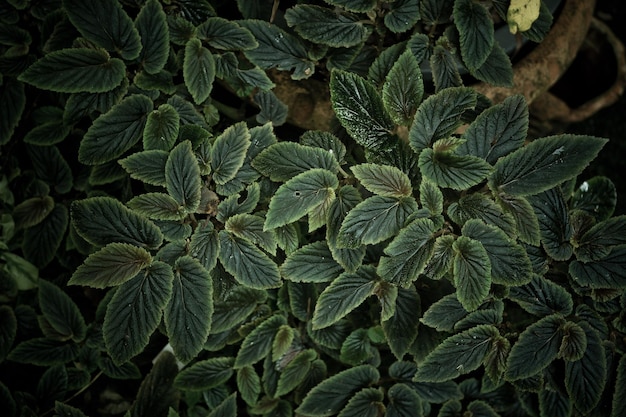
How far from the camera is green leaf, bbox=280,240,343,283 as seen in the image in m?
1.08

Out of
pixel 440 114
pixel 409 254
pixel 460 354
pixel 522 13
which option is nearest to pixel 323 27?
pixel 440 114

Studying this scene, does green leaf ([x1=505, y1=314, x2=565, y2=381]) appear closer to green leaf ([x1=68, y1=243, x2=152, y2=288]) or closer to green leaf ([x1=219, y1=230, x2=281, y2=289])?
green leaf ([x1=219, y1=230, x2=281, y2=289])

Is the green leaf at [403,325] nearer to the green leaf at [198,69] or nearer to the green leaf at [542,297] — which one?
the green leaf at [542,297]

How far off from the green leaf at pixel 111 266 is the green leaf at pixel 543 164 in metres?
0.71

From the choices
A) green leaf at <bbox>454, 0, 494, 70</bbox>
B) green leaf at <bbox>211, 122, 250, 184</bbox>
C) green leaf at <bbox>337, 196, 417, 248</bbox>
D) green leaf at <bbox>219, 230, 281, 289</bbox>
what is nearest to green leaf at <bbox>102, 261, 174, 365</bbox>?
green leaf at <bbox>219, 230, 281, 289</bbox>

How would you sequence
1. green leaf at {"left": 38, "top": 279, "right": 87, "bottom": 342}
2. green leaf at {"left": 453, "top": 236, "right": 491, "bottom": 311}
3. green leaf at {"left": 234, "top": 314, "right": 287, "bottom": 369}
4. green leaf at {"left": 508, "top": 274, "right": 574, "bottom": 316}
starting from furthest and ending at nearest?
1. green leaf at {"left": 38, "top": 279, "right": 87, "bottom": 342}
2. green leaf at {"left": 234, "top": 314, "right": 287, "bottom": 369}
3. green leaf at {"left": 508, "top": 274, "right": 574, "bottom": 316}
4. green leaf at {"left": 453, "top": 236, "right": 491, "bottom": 311}

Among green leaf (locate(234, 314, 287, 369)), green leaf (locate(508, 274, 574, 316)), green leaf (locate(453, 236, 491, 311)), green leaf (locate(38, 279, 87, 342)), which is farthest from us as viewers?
green leaf (locate(38, 279, 87, 342))

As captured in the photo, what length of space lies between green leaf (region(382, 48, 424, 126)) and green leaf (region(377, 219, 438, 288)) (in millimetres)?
226

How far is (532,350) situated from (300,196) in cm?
56

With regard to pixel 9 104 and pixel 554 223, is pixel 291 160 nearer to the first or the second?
pixel 554 223

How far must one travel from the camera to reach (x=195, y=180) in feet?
3.40

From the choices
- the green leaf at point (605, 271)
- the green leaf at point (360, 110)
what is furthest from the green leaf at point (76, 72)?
the green leaf at point (605, 271)

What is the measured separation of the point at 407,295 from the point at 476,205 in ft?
0.80

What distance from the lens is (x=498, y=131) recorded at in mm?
1060
